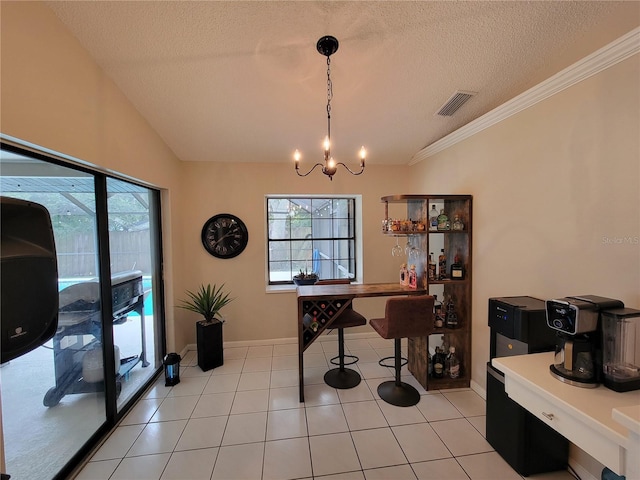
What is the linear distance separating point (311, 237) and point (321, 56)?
2.49m

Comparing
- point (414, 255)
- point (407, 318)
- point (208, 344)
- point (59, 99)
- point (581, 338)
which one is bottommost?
point (208, 344)

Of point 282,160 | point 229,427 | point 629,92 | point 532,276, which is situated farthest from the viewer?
point 282,160

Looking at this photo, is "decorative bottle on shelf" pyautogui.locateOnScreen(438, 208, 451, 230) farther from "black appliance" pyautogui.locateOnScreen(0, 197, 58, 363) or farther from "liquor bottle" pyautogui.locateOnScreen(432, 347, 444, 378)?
"black appliance" pyautogui.locateOnScreen(0, 197, 58, 363)

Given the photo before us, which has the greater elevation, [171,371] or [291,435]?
[171,371]

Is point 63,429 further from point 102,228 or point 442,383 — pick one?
point 442,383

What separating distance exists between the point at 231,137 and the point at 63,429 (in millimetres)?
2802

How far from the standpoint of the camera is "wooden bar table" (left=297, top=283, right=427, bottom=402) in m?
2.47

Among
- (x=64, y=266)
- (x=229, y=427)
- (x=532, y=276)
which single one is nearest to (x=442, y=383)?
(x=532, y=276)

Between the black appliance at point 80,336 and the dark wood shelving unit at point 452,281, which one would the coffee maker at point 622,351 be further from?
the black appliance at point 80,336

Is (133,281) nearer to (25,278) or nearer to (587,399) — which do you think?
(25,278)

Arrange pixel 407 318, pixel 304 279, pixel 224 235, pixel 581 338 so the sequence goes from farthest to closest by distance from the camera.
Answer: pixel 304 279
pixel 224 235
pixel 407 318
pixel 581 338

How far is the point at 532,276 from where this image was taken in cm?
203

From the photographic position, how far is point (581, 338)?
→ 131cm

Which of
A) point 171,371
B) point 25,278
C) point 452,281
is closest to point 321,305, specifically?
point 452,281
